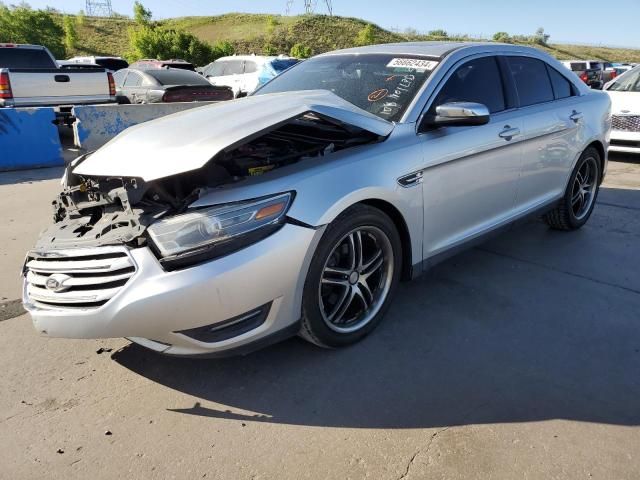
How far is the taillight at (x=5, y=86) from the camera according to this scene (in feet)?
29.7

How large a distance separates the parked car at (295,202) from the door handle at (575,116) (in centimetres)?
62

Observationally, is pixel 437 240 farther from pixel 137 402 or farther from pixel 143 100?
pixel 143 100

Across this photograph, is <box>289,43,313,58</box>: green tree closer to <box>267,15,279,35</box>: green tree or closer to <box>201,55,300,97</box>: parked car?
<box>267,15,279,35</box>: green tree

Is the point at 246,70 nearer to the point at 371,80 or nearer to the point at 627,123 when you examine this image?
the point at 627,123

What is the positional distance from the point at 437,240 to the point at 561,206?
2165 millimetres

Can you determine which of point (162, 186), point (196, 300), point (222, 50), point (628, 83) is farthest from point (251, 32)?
point (196, 300)

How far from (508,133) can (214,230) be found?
2.48 metres

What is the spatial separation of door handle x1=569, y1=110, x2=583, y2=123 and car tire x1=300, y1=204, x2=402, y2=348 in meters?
2.55

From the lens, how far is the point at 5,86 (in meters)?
9.12

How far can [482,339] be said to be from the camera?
3.18 metres

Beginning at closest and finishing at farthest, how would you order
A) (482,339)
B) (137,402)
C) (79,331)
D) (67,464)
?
1. (67,464)
2. (79,331)
3. (137,402)
4. (482,339)

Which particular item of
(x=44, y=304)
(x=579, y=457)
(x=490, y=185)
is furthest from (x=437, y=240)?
(x=44, y=304)

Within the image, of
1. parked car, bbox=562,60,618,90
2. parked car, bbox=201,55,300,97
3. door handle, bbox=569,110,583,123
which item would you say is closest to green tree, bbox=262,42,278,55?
parked car, bbox=562,60,618,90

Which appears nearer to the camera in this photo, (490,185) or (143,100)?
(490,185)
